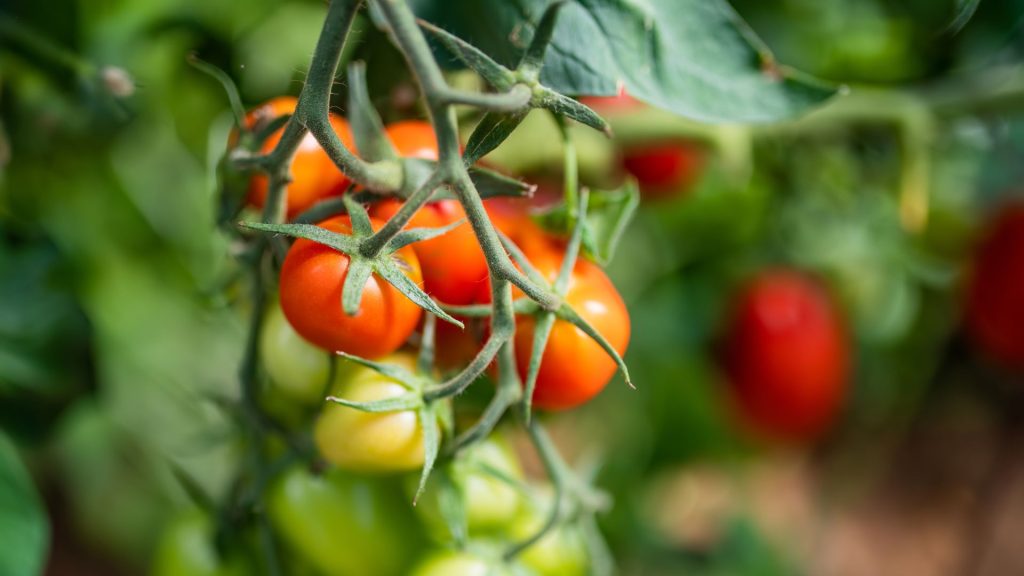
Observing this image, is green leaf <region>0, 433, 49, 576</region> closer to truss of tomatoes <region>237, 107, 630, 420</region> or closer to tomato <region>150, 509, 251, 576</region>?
tomato <region>150, 509, 251, 576</region>

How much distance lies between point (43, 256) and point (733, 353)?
0.60 meters

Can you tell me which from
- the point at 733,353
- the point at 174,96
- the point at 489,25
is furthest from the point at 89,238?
the point at 733,353

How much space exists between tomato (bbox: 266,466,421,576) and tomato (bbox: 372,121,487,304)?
0.35ft

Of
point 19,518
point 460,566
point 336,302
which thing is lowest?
point 19,518

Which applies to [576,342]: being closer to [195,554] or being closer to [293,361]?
[293,361]

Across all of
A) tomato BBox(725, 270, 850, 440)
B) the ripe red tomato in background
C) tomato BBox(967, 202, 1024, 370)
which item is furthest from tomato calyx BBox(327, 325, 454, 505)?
tomato BBox(967, 202, 1024, 370)

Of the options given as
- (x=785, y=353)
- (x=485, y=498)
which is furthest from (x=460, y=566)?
(x=785, y=353)

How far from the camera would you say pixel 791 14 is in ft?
2.44

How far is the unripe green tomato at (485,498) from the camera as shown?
1.20 ft

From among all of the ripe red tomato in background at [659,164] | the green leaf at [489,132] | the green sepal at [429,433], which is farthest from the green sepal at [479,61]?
the ripe red tomato in background at [659,164]

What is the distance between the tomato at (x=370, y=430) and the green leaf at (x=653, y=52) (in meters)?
0.13

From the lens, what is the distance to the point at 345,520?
1.25 feet

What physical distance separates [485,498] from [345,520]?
59 mm

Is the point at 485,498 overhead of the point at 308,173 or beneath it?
beneath
